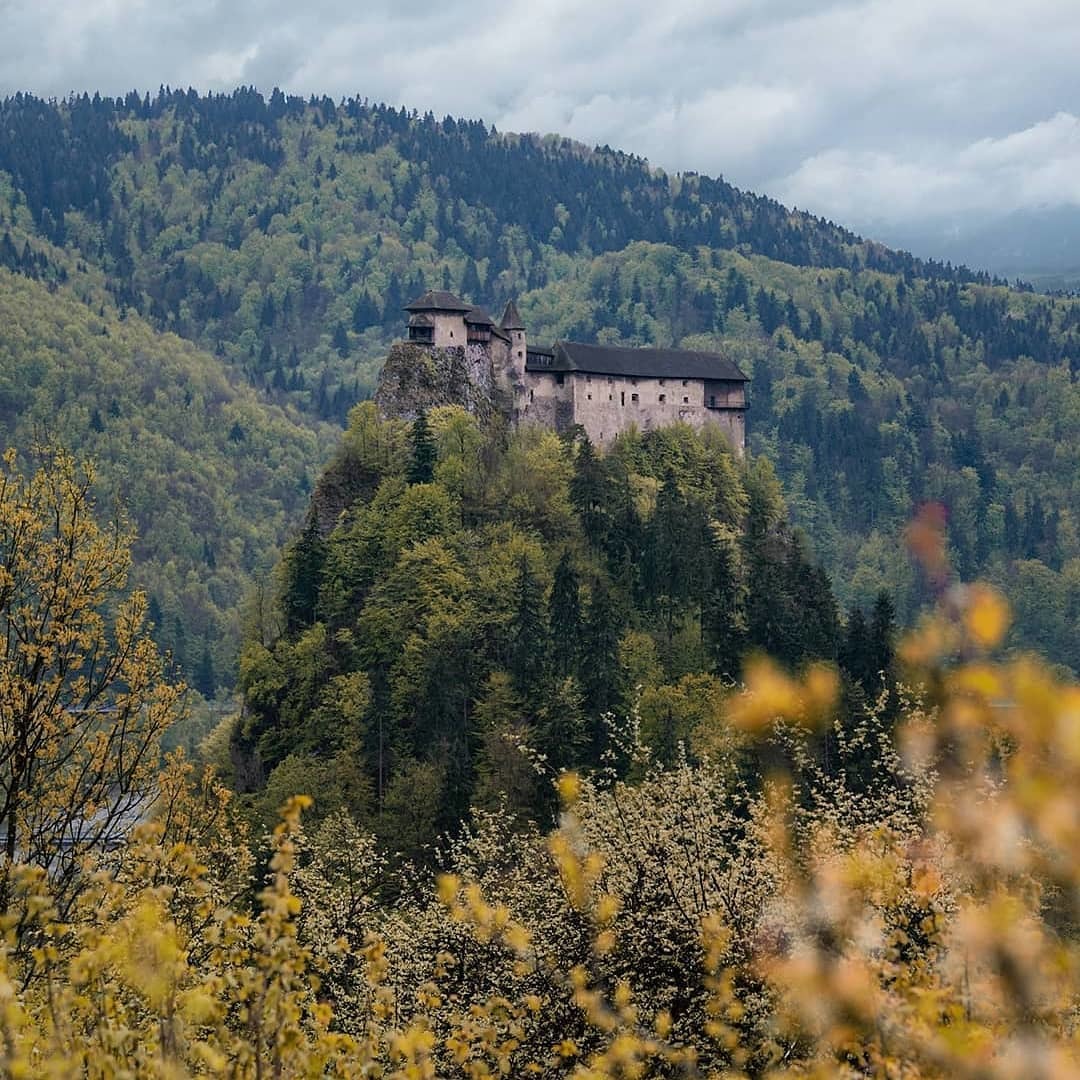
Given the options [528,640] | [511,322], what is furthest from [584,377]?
[528,640]

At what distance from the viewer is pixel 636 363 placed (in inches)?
3991

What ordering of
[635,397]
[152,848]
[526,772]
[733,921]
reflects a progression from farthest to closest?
1. [635,397]
2. [526,772]
3. [733,921]
4. [152,848]

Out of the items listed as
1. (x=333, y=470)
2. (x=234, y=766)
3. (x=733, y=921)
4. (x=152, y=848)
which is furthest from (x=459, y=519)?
(x=152, y=848)

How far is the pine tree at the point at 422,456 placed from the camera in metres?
88.2

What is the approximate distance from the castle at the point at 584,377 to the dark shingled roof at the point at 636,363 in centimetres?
6

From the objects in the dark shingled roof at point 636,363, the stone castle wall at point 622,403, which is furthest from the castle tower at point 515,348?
the dark shingled roof at point 636,363

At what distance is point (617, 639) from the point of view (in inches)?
3179

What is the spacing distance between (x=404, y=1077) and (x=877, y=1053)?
4.11 m

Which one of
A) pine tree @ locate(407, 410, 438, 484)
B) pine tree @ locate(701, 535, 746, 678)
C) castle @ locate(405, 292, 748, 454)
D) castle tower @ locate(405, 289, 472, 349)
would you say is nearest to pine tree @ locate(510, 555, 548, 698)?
pine tree @ locate(701, 535, 746, 678)

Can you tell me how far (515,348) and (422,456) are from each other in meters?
13.2

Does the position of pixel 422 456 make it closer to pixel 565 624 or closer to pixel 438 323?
pixel 438 323

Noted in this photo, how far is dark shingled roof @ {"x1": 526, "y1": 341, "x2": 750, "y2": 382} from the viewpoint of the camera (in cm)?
9856

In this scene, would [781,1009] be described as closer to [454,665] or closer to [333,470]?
[454,665]

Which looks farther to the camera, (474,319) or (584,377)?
(584,377)
